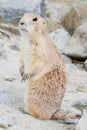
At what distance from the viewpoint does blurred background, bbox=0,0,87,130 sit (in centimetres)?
712

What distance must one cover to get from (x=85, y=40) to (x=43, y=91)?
4.64m

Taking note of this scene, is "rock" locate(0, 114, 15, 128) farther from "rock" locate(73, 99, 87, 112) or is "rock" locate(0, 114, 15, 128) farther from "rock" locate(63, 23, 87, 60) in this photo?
"rock" locate(63, 23, 87, 60)

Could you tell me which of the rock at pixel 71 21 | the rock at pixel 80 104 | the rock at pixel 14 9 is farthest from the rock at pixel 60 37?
the rock at pixel 80 104

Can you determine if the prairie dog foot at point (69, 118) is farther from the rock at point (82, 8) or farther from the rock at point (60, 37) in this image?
the rock at point (82, 8)

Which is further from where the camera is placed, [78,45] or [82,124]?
[78,45]

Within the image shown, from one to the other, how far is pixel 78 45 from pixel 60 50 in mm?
456

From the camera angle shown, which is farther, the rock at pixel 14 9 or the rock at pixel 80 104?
the rock at pixel 14 9

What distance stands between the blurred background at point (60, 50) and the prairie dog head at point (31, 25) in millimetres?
1139

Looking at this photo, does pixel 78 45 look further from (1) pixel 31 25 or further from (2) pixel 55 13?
(1) pixel 31 25

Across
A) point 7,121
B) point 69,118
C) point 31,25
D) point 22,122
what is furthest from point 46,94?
point 31,25

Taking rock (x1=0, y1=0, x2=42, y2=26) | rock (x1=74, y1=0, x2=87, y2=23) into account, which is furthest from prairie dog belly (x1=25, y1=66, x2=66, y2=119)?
rock (x1=74, y1=0, x2=87, y2=23)

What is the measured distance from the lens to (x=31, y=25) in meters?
7.26

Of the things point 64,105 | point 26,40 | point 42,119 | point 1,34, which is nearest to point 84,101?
point 64,105

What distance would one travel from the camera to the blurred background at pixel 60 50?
23.4ft
